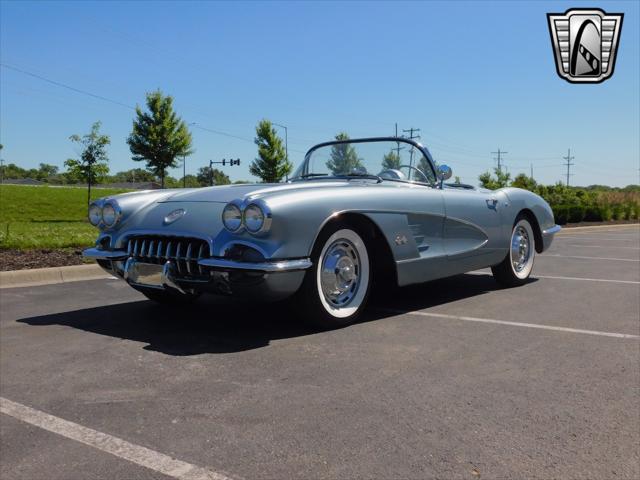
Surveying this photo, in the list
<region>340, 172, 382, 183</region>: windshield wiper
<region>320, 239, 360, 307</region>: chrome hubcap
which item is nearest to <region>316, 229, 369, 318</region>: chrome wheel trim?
<region>320, 239, 360, 307</region>: chrome hubcap

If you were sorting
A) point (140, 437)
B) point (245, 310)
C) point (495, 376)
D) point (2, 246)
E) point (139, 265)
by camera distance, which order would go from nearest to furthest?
1. point (140, 437)
2. point (495, 376)
3. point (139, 265)
4. point (245, 310)
5. point (2, 246)

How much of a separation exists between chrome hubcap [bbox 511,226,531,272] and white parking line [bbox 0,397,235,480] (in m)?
4.73

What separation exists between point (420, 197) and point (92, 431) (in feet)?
10.3

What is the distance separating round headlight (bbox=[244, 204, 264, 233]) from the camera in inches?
136

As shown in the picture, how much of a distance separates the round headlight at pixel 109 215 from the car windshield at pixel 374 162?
5.88 feet

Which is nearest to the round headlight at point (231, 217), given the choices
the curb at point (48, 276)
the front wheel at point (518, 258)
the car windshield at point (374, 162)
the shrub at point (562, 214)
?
the car windshield at point (374, 162)

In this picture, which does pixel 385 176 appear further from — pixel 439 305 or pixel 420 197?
pixel 439 305

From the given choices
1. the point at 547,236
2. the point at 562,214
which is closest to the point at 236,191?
the point at 547,236

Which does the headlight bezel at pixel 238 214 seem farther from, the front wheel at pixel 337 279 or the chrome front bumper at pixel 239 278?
the front wheel at pixel 337 279

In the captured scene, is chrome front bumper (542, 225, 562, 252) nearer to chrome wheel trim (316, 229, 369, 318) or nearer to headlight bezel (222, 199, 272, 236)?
chrome wheel trim (316, 229, 369, 318)

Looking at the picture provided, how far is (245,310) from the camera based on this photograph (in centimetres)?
460

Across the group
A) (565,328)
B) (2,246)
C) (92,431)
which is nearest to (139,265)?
(92,431)

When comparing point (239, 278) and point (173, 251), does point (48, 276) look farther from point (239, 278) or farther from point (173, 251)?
point (239, 278)

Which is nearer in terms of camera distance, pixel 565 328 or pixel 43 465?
pixel 43 465
